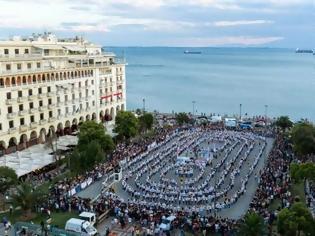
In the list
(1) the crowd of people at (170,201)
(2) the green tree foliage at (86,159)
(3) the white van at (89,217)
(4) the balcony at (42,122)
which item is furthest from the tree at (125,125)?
(3) the white van at (89,217)

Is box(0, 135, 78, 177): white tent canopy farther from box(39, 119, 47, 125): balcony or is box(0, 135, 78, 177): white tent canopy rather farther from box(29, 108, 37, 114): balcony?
box(29, 108, 37, 114): balcony

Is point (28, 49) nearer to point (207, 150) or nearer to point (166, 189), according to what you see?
point (207, 150)

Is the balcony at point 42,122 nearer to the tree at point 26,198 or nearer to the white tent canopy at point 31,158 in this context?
the white tent canopy at point 31,158

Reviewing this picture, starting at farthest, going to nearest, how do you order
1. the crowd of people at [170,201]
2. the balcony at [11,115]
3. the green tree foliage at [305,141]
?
the balcony at [11,115], the green tree foliage at [305,141], the crowd of people at [170,201]

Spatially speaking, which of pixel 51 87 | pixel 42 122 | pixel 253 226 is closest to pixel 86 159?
pixel 42 122

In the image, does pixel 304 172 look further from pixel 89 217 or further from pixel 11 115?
pixel 11 115
